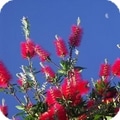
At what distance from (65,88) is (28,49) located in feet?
2.64

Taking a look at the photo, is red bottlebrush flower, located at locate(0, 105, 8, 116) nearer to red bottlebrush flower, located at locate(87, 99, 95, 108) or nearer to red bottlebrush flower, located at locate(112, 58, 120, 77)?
red bottlebrush flower, located at locate(87, 99, 95, 108)

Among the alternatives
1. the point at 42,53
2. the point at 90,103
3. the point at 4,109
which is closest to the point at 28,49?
the point at 42,53

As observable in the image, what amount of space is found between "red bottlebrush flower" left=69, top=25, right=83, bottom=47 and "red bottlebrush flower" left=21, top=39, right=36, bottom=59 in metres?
0.37

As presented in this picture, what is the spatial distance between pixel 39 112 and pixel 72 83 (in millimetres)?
451

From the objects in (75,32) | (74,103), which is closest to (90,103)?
(74,103)

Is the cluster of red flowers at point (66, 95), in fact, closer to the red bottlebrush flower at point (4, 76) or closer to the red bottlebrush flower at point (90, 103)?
the red bottlebrush flower at point (90, 103)

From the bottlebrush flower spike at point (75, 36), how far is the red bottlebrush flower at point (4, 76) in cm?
59

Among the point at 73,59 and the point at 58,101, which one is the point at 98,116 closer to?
the point at 58,101

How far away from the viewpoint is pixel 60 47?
3938 millimetres

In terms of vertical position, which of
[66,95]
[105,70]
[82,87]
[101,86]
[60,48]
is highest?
[60,48]

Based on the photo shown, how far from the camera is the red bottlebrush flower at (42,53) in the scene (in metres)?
4.00

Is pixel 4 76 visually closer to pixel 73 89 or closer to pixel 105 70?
pixel 73 89

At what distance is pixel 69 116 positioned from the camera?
3367 mm

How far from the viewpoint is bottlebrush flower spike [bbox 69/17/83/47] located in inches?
150
